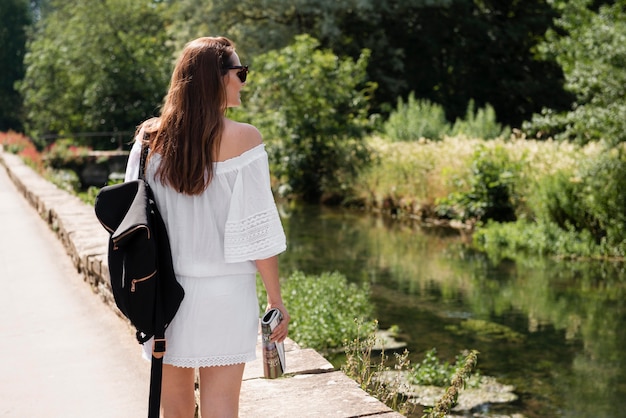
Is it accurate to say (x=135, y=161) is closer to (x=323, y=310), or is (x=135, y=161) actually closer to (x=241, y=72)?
(x=241, y=72)

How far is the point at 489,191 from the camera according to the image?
16.7 m

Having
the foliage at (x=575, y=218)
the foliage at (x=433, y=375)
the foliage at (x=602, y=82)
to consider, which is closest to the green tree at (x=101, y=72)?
the foliage at (x=575, y=218)

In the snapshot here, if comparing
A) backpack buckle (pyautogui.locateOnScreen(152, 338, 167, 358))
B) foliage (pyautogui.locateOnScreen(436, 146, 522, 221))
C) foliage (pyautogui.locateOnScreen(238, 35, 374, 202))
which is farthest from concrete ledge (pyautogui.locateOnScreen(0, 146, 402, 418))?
foliage (pyautogui.locateOnScreen(238, 35, 374, 202))

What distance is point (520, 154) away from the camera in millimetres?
17438

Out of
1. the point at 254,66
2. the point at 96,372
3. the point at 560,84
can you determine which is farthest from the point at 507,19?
the point at 96,372

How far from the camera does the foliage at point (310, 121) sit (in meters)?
20.9

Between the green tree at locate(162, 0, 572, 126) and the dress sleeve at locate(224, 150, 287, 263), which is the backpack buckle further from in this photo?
the green tree at locate(162, 0, 572, 126)

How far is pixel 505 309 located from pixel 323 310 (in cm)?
293

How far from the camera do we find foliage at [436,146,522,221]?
16562 millimetres

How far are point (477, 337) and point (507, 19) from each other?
25.3m

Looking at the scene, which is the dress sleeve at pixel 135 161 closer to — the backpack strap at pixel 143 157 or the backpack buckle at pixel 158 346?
the backpack strap at pixel 143 157

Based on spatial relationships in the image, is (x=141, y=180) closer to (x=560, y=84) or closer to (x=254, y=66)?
(x=254, y=66)

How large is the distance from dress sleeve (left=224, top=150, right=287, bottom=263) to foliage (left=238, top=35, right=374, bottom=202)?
17845mm

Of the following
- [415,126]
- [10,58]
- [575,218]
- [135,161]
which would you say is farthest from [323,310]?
[10,58]
